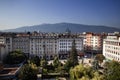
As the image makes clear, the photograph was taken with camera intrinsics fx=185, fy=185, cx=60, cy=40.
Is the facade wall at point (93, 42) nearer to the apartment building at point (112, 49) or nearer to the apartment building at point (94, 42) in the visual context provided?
the apartment building at point (94, 42)

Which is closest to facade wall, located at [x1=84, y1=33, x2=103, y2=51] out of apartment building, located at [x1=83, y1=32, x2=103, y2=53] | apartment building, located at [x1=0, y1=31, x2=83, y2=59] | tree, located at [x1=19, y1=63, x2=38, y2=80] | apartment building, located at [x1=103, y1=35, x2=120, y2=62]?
apartment building, located at [x1=83, y1=32, x2=103, y2=53]

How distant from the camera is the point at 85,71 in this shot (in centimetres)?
2441

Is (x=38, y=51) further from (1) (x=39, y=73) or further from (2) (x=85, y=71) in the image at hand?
(2) (x=85, y=71)

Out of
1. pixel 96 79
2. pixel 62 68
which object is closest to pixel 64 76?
pixel 62 68

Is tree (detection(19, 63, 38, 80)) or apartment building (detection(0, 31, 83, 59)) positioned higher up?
apartment building (detection(0, 31, 83, 59))

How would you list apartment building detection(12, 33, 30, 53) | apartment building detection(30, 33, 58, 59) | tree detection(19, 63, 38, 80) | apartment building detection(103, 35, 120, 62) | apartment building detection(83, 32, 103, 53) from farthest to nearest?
apartment building detection(83, 32, 103, 53), apartment building detection(30, 33, 58, 59), apartment building detection(12, 33, 30, 53), apartment building detection(103, 35, 120, 62), tree detection(19, 63, 38, 80)

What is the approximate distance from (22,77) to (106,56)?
24.3 metres

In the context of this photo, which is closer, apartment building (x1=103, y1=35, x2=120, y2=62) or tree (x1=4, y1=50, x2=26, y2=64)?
apartment building (x1=103, y1=35, x2=120, y2=62)

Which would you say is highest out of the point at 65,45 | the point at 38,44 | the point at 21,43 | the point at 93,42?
the point at 21,43

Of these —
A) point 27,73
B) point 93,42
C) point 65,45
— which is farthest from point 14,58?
point 93,42

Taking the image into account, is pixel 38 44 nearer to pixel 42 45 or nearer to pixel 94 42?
pixel 42 45

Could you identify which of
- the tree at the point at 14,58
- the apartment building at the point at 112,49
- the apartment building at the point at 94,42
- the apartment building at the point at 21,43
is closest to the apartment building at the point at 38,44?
the apartment building at the point at 21,43

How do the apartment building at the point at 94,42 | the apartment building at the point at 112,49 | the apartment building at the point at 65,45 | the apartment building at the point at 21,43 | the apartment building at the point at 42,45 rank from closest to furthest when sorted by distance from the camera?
the apartment building at the point at 112,49
the apartment building at the point at 21,43
the apartment building at the point at 42,45
the apartment building at the point at 65,45
the apartment building at the point at 94,42

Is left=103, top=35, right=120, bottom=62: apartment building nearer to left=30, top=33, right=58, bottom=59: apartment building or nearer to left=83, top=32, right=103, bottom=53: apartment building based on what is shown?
left=30, top=33, right=58, bottom=59: apartment building
